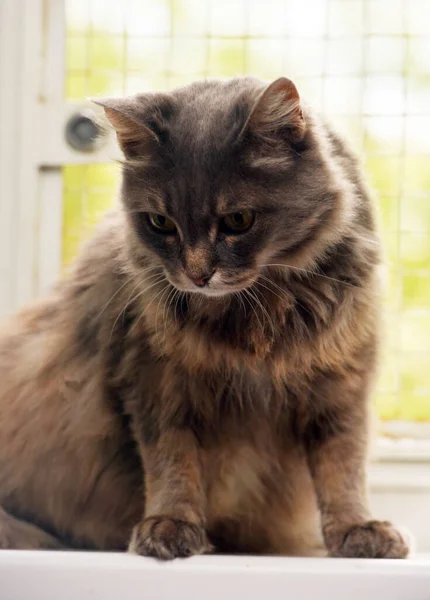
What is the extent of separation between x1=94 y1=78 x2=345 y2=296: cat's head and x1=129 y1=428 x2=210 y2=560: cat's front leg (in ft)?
0.99

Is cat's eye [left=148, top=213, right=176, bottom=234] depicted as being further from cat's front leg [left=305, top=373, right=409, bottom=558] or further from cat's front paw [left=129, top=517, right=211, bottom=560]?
cat's front paw [left=129, top=517, right=211, bottom=560]

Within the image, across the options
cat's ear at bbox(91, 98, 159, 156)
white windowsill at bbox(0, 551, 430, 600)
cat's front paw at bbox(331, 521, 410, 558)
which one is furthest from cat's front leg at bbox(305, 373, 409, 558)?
cat's ear at bbox(91, 98, 159, 156)

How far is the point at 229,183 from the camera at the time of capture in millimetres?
1330

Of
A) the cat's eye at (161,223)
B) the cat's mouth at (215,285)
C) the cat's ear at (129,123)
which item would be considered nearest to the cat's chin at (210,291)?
the cat's mouth at (215,285)

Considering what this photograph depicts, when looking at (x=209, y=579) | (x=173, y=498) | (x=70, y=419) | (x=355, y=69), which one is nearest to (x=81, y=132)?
(x=355, y=69)

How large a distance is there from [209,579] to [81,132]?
1192 mm

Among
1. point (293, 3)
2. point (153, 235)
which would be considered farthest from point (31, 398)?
point (293, 3)

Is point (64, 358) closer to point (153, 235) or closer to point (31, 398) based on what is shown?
point (31, 398)

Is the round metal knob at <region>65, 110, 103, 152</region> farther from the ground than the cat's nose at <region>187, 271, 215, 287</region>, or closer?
farther from the ground

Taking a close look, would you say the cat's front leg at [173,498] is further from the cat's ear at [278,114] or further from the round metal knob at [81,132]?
the round metal knob at [81,132]

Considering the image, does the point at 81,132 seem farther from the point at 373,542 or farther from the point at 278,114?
the point at 373,542

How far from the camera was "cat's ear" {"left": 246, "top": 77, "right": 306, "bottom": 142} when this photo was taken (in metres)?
1.28

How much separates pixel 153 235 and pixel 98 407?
363mm

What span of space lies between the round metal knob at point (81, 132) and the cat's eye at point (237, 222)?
827 mm
